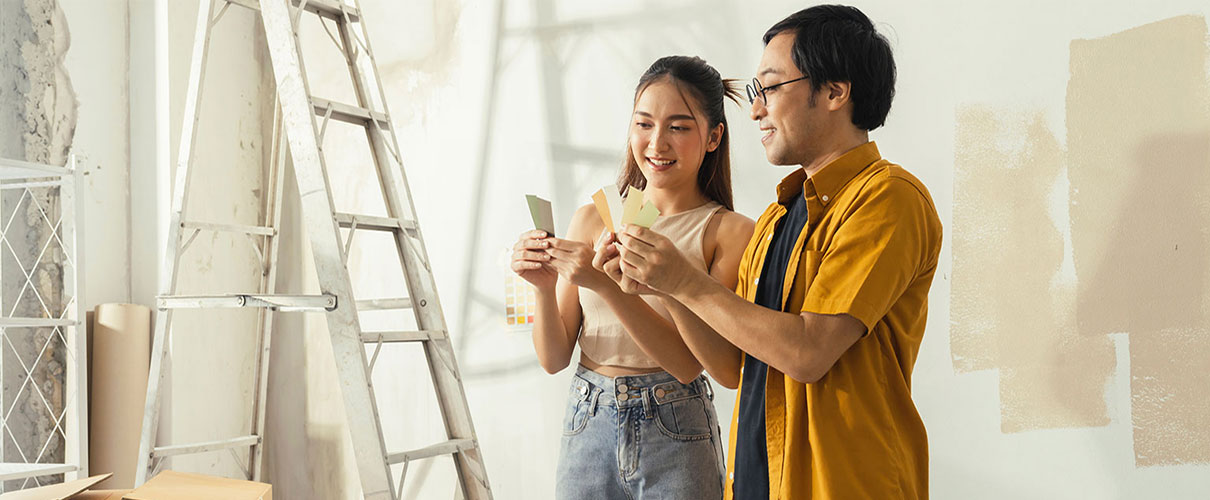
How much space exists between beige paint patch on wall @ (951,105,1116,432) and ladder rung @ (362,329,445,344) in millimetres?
1459

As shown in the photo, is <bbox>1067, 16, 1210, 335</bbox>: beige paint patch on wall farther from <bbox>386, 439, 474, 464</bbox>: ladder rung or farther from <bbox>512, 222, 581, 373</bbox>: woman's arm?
<bbox>386, 439, 474, 464</bbox>: ladder rung

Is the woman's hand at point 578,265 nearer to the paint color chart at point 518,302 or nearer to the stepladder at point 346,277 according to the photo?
the stepladder at point 346,277

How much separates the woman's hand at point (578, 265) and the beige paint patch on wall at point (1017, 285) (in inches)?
40.4

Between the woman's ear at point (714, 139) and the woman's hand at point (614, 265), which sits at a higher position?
the woman's ear at point (714, 139)

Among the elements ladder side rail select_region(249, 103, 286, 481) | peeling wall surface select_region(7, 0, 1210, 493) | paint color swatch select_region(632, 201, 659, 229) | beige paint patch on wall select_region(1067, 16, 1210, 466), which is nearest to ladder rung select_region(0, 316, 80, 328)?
peeling wall surface select_region(7, 0, 1210, 493)

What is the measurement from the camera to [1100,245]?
1918 millimetres

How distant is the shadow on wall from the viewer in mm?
1803

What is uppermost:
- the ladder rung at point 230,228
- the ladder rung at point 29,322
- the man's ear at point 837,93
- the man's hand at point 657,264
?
the man's ear at point 837,93

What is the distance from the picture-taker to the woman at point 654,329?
1.59 metres

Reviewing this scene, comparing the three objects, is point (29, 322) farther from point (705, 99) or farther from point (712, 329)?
point (712, 329)

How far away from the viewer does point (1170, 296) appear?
182 centimetres

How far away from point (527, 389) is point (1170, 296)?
6.11 ft

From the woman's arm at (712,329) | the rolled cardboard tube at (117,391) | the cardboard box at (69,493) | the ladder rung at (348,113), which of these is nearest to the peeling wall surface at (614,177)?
the rolled cardboard tube at (117,391)

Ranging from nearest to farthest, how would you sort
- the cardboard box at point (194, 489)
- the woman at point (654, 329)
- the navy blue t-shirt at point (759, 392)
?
the navy blue t-shirt at point (759, 392), the woman at point (654, 329), the cardboard box at point (194, 489)
